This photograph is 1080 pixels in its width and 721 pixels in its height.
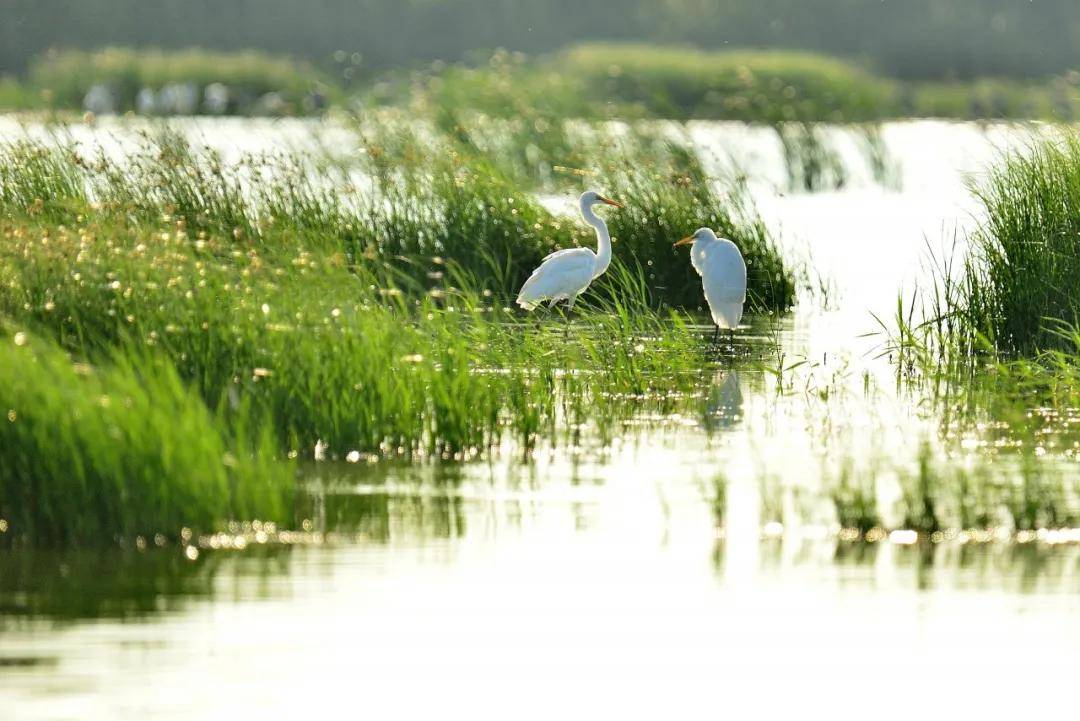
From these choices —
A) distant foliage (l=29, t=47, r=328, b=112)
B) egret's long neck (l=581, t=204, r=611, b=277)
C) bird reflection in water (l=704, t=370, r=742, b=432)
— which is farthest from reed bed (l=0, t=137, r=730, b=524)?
distant foliage (l=29, t=47, r=328, b=112)

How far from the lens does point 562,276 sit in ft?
43.3

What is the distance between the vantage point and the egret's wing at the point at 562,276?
13188mm

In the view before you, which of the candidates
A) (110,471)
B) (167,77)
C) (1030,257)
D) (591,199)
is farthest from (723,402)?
(167,77)

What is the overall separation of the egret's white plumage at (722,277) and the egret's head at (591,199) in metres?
0.91

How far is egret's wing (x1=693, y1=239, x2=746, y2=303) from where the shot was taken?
12.9 meters

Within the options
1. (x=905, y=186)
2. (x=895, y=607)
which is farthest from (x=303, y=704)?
(x=905, y=186)

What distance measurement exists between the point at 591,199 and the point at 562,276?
1.05 metres

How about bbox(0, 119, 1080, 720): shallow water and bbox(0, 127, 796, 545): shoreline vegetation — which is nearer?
bbox(0, 119, 1080, 720): shallow water

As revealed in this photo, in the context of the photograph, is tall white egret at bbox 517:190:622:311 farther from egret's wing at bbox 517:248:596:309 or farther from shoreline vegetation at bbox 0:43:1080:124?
shoreline vegetation at bbox 0:43:1080:124

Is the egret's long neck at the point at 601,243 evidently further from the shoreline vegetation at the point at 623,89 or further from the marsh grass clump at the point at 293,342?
the shoreline vegetation at the point at 623,89

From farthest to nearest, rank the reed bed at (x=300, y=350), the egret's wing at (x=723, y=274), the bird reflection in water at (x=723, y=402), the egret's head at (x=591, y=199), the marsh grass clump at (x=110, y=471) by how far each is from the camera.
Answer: the egret's head at (x=591, y=199), the egret's wing at (x=723, y=274), the bird reflection in water at (x=723, y=402), the reed bed at (x=300, y=350), the marsh grass clump at (x=110, y=471)

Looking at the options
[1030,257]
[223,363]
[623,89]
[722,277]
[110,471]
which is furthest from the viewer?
[623,89]

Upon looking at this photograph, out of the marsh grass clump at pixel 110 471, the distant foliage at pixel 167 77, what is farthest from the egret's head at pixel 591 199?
the distant foliage at pixel 167 77

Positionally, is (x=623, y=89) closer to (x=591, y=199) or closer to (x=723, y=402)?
(x=591, y=199)
